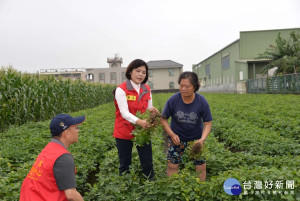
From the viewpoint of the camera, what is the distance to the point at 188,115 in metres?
3.89

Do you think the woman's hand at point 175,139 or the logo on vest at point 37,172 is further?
the woman's hand at point 175,139

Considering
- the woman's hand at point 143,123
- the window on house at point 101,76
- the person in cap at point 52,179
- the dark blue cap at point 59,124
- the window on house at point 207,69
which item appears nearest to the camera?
the person in cap at point 52,179

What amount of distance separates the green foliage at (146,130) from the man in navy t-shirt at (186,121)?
Result: 1.15 ft

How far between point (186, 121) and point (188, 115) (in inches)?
3.8

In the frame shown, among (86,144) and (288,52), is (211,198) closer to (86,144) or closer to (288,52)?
(86,144)

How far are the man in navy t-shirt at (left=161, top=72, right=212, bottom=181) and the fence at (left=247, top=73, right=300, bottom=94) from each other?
25.9 metres

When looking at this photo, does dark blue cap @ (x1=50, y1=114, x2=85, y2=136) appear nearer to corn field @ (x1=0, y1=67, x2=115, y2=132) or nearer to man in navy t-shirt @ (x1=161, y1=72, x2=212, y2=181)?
man in navy t-shirt @ (x1=161, y1=72, x2=212, y2=181)

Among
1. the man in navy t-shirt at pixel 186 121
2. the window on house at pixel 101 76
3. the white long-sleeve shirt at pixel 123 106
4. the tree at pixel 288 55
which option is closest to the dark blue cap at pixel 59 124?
the white long-sleeve shirt at pixel 123 106

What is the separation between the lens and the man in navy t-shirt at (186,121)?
3869 mm

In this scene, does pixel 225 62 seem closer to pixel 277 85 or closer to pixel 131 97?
pixel 277 85

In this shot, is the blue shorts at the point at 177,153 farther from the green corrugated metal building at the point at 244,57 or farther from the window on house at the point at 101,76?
the window on house at the point at 101,76

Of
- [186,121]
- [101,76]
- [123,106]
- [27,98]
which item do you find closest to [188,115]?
[186,121]

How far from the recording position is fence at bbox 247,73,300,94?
26.3 metres

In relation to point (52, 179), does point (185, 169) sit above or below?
below
